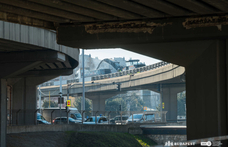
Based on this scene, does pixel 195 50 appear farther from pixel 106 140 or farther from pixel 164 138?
pixel 164 138

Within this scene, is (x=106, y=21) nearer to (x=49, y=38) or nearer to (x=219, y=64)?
(x=219, y=64)

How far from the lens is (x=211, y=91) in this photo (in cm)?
823

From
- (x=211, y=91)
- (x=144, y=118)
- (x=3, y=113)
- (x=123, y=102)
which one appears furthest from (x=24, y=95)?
(x=123, y=102)

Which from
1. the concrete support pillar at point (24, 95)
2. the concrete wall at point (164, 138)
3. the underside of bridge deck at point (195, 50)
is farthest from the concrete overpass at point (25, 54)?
the concrete wall at point (164, 138)

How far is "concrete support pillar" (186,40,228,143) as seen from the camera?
8.00 m

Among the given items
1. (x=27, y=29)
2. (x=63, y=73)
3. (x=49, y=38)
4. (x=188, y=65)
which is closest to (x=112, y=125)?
(x=63, y=73)

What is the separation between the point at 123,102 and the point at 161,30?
116790mm

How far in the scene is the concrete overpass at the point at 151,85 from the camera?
140 ft

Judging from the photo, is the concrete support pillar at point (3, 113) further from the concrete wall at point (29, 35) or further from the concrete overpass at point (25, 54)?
the concrete wall at point (29, 35)

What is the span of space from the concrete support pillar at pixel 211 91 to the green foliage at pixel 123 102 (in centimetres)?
9232

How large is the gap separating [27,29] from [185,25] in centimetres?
875

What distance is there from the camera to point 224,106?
26.3ft

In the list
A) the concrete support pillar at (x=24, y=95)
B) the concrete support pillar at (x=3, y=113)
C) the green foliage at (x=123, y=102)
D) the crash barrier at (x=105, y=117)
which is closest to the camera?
the concrete support pillar at (x=3, y=113)

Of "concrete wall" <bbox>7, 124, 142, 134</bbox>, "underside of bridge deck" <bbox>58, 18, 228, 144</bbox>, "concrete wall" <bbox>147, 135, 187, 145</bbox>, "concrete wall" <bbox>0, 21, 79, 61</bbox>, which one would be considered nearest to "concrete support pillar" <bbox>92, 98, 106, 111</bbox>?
"concrete wall" <bbox>7, 124, 142, 134</bbox>
